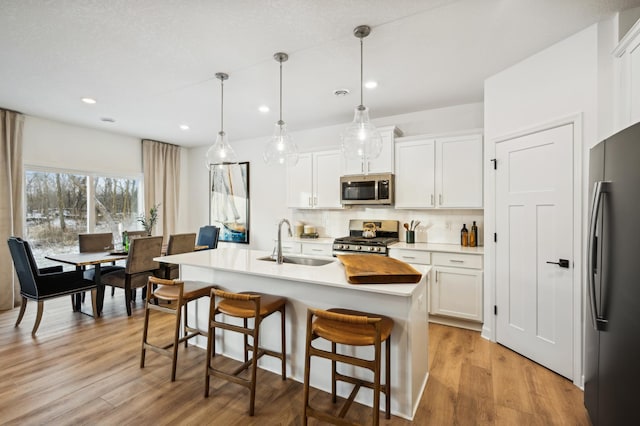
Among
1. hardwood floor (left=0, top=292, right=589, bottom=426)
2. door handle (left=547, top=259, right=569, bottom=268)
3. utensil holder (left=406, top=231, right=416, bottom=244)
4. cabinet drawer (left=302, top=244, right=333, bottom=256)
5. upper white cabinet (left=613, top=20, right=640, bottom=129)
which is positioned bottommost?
hardwood floor (left=0, top=292, right=589, bottom=426)

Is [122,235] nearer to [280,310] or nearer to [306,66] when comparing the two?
[280,310]

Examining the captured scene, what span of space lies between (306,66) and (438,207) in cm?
227

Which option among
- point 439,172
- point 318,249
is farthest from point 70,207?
point 439,172

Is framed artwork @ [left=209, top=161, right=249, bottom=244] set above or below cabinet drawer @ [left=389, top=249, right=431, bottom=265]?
above

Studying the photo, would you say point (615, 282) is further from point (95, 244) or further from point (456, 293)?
point (95, 244)

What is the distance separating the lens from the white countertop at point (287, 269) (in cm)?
180

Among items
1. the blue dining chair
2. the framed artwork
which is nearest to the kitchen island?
the blue dining chair

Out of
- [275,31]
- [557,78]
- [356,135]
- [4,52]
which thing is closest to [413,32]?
[356,135]

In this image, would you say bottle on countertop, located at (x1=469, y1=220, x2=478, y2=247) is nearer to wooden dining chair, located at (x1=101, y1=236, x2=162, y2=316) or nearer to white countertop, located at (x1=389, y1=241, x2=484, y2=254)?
white countertop, located at (x1=389, y1=241, x2=484, y2=254)

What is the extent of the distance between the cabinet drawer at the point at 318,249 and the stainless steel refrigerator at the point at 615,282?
2882mm

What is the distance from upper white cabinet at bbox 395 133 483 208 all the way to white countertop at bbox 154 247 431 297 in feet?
5.23

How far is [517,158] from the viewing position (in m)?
2.74

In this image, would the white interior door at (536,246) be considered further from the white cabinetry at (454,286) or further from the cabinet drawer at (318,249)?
the cabinet drawer at (318,249)

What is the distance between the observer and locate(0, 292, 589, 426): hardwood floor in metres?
1.89
